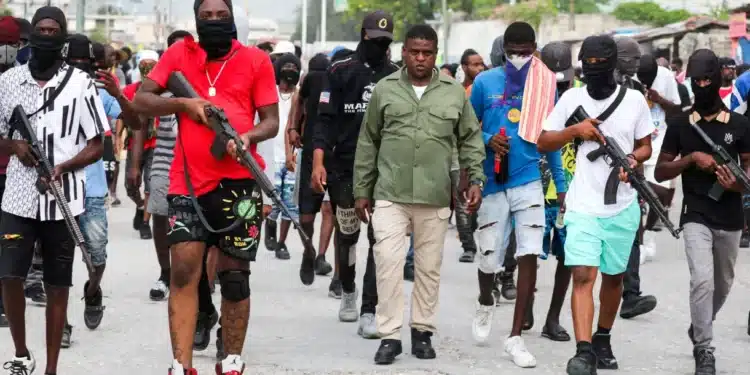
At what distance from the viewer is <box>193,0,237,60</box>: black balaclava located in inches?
294

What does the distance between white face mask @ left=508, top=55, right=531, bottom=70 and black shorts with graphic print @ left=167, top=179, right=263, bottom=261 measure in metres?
2.28

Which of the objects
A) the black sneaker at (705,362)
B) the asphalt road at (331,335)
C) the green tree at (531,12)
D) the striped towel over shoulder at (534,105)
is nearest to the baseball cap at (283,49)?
the asphalt road at (331,335)

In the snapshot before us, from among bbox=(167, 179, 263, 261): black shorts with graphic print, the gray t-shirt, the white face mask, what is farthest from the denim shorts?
the white face mask

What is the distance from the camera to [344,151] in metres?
10.1

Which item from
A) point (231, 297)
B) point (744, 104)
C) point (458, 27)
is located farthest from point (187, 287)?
point (458, 27)

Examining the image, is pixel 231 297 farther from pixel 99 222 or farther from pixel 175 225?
pixel 99 222

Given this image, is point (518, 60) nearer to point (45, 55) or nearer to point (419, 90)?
point (419, 90)

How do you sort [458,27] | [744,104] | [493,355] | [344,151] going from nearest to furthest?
[493,355] < [344,151] < [744,104] < [458,27]

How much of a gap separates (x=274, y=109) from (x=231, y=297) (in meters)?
0.97

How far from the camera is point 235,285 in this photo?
758 cm

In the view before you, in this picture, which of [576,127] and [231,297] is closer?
[231,297]

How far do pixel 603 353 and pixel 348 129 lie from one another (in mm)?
2370

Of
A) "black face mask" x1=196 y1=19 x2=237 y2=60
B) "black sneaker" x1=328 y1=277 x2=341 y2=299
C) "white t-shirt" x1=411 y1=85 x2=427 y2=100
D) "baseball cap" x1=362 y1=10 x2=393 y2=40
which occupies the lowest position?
"black sneaker" x1=328 y1=277 x2=341 y2=299

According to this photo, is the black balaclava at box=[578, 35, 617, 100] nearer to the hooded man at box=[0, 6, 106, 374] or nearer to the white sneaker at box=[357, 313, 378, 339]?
the white sneaker at box=[357, 313, 378, 339]
